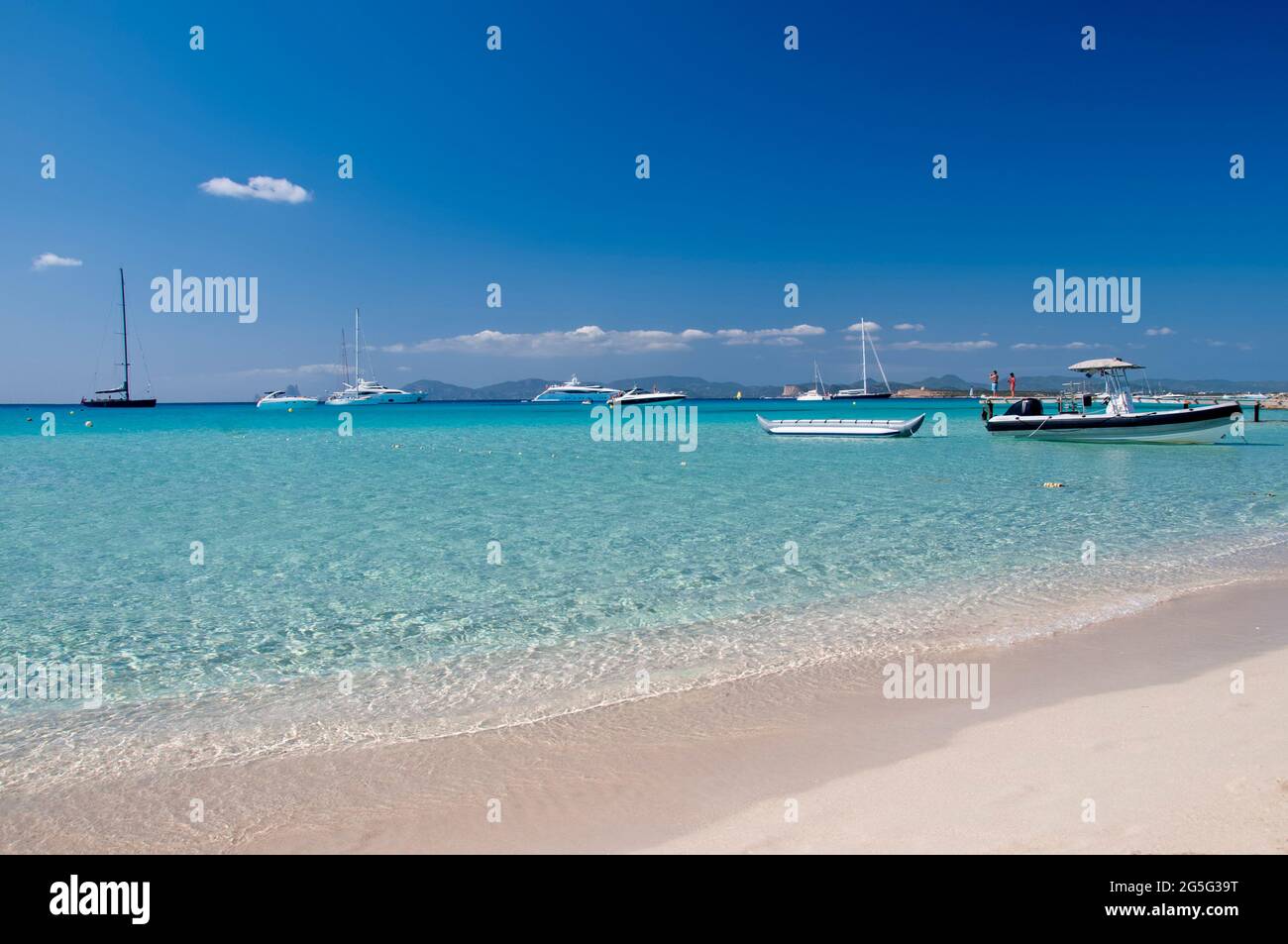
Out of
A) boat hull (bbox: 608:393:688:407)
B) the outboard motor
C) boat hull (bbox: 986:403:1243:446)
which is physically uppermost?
boat hull (bbox: 608:393:688:407)

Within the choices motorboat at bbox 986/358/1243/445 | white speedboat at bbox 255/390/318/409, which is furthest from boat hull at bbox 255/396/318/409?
motorboat at bbox 986/358/1243/445

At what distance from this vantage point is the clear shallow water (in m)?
7.14

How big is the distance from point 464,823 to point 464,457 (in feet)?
120

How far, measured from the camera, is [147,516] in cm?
1950

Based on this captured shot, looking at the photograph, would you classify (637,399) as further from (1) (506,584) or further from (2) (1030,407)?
(1) (506,584)

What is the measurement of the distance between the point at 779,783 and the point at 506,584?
295 inches

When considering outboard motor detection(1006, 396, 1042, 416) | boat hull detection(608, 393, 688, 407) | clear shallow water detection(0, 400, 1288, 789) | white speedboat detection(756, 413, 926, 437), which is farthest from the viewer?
boat hull detection(608, 393, 688, 407)

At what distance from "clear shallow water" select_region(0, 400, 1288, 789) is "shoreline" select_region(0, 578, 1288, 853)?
69 centimetres

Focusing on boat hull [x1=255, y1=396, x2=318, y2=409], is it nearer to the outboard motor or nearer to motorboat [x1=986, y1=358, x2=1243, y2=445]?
the outboard motor

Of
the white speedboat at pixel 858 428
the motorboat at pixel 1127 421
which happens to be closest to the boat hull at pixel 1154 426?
the motorboat at pixel 1127 421

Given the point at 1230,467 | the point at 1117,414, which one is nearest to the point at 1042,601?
the point at 1230,467

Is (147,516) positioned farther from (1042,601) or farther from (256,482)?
(1042,601)
